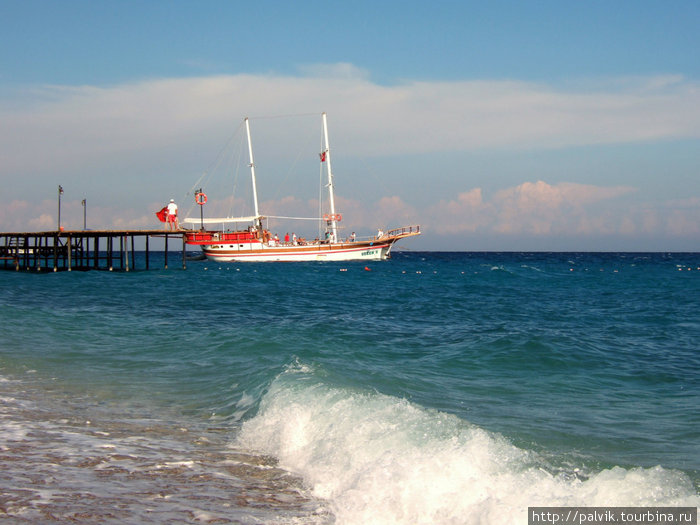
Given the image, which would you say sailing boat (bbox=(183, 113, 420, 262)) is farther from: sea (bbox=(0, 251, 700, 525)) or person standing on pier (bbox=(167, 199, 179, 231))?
sea (bbox=(0, 251, 700, 525))

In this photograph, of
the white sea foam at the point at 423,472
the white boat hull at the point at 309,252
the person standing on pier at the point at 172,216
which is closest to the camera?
the white sea foam at the point at 423,472

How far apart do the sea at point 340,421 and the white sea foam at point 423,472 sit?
1.0 inches

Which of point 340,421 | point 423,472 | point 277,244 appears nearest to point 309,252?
point 277,244

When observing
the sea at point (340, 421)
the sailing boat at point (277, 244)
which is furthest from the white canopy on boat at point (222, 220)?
the sea at point (340, 421)

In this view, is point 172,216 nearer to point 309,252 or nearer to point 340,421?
point 309,252

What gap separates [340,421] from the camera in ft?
28.0

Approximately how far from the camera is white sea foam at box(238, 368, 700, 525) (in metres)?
5.75

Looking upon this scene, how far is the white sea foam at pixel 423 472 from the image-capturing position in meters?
5.75

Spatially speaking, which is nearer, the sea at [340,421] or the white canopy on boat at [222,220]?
the sea at [340,421]

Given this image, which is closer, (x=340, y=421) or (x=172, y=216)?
(x=340, y=421)

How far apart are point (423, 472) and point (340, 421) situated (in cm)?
228

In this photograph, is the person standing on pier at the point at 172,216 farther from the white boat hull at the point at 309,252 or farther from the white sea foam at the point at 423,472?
the white sea foam at the point at 423,472

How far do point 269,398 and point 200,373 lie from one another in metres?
3.18

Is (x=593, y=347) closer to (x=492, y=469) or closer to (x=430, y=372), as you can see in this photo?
(x=430, y=372)
